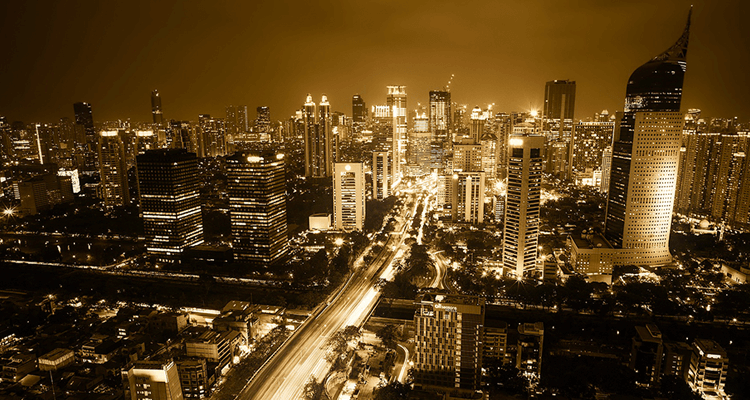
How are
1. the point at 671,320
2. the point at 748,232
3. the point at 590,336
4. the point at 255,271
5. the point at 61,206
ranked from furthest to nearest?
the point at 61,206, the point at 748,232, the point at 255,271, the point at 671,320, the point at 590,336

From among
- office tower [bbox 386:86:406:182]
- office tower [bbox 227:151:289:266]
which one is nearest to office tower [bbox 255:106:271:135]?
office tower [bbox 386:86:406:182]

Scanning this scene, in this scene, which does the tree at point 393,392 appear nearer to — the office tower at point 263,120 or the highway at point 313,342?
the highway at point 313,342

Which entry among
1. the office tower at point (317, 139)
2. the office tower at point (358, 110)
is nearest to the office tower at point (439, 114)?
the office tower at point (358, 110)

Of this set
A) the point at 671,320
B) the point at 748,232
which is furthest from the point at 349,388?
the point at 748,232

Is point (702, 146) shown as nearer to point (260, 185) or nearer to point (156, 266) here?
point (260, 185)

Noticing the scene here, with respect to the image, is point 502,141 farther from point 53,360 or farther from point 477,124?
point 53,360

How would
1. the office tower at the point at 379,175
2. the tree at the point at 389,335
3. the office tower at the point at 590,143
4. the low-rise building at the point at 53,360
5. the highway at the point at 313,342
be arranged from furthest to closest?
the office tower at the point at 590,143 < the office tower at the point at 379,175 < the tree at the point at 389,335 < the low-rise building at the point at 53,360 < the highway at the point at 313,342
